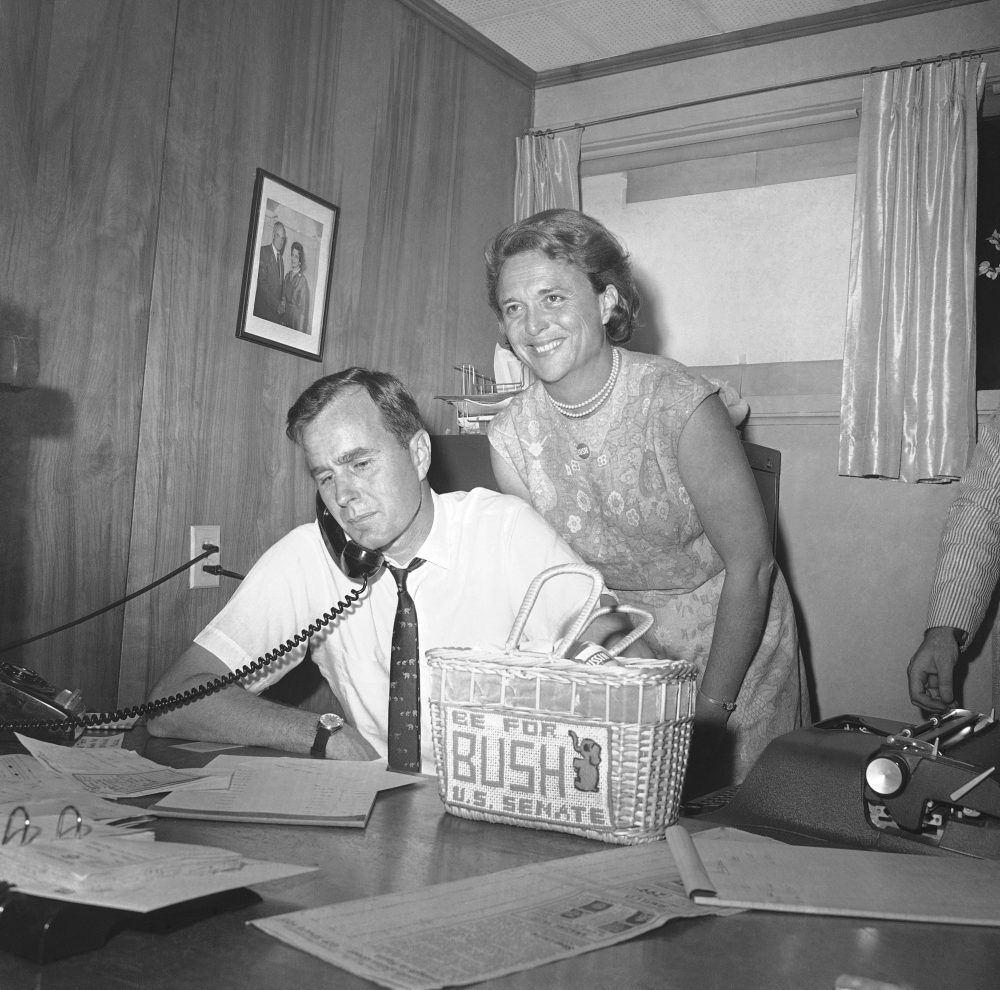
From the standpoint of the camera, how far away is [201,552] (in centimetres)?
263

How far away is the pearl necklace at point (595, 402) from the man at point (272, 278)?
1.13 meters

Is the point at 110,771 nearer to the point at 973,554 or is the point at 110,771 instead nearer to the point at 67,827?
the point at 67,827

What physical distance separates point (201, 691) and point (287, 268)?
61.4 inches

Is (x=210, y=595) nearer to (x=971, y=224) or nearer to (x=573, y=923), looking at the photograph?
(x=573, y=923)

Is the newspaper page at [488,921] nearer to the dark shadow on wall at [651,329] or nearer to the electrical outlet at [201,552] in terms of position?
the electrical outlet at [201,552]

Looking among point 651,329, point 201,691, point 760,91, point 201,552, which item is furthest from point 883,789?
point 760,91

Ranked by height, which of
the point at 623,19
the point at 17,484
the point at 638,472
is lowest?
the point at 17,484

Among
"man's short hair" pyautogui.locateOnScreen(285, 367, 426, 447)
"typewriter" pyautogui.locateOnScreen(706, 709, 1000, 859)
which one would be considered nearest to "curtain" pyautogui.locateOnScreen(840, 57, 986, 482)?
"man's short hair" pyautogui.locateOnScreen(285, 367, 426, 447)

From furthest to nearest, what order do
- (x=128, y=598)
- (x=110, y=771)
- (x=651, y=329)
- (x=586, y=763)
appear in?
(x=651, y=329) → (x=128, y=598) → (x=110, y=771) → (x=586, y=763)

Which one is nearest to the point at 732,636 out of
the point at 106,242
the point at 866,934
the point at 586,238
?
the point at 586,238

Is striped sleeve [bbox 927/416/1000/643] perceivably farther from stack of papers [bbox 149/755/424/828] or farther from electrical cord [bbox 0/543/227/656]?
electrical cord [bbox 0/543/227/656]

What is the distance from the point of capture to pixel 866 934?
75cm

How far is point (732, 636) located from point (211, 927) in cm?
146

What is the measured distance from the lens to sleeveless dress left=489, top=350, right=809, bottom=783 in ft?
6.61
